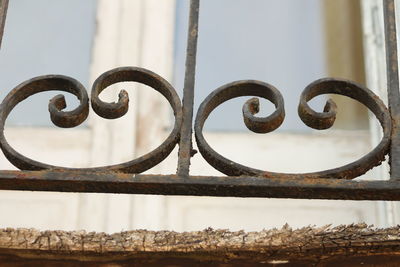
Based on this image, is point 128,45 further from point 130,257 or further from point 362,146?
point 130,257

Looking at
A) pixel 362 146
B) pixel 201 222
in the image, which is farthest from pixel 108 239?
pixel 362 146

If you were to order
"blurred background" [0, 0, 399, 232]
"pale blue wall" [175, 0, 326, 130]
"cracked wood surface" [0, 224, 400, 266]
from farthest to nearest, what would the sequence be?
"pale blue wall" [175, 0, 326, 130] < "blurred background" [0, 0, 399, 232] < "cracked wood surface" [0, 224, 400, 266]

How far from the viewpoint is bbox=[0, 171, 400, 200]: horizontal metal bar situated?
5.08 feet

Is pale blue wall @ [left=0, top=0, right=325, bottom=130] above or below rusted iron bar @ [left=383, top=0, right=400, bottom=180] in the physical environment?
above

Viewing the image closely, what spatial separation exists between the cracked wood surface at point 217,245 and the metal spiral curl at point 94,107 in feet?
0.42

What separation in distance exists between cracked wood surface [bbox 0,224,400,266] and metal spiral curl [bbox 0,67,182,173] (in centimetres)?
13

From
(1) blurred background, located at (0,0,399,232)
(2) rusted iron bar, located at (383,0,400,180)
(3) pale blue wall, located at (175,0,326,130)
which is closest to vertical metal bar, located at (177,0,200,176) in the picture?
(2) rusted iron bar, located at (383,0,400,180)

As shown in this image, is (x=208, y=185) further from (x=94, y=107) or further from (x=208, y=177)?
(x=94, y=107)

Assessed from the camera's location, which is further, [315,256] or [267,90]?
[267,90]

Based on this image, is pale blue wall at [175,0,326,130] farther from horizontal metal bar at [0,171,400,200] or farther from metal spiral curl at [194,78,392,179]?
horizontal metal bar at [0,171,400,200]

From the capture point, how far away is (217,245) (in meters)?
1.49

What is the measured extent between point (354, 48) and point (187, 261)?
2146 mm

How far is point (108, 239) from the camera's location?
1.50 metres

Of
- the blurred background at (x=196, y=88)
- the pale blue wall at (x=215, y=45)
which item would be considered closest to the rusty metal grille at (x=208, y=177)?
the blurred background at (x=196, y=88)
